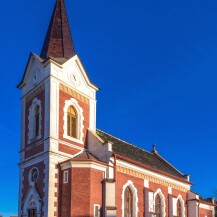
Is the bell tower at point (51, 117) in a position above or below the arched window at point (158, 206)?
above

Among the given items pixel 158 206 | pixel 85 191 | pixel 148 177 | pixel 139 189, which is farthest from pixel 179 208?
pixel 85 191

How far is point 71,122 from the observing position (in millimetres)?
27359

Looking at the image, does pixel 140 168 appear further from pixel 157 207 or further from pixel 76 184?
pixel 76 184

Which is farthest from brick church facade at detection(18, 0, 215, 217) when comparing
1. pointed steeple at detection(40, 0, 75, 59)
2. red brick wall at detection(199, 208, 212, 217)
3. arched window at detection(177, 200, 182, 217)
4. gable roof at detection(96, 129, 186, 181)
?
red brick wall at detection(199, 208, 212, 217)

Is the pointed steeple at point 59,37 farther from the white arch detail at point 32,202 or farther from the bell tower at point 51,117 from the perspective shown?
the white arch detail at point 32,202

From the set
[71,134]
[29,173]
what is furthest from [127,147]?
[29,173]

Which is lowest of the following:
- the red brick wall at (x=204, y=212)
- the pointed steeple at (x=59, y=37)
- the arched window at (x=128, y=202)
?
the red brick wall at (x=204, y=212)

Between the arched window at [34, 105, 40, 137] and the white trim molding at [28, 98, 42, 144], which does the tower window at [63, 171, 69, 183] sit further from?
the arched window at [34, 105, 40, 137]

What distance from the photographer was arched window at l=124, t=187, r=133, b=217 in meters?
27.5

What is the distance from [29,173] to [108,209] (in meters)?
5.92

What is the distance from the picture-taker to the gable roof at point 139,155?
30.5 m

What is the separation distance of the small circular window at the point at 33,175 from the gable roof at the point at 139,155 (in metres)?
5.55

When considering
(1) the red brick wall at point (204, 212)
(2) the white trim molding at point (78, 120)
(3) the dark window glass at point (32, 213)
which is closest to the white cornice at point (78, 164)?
(2) the white trim molding at point (78, 120)

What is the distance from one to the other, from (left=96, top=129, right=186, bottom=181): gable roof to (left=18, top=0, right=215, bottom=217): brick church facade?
0.28 m
